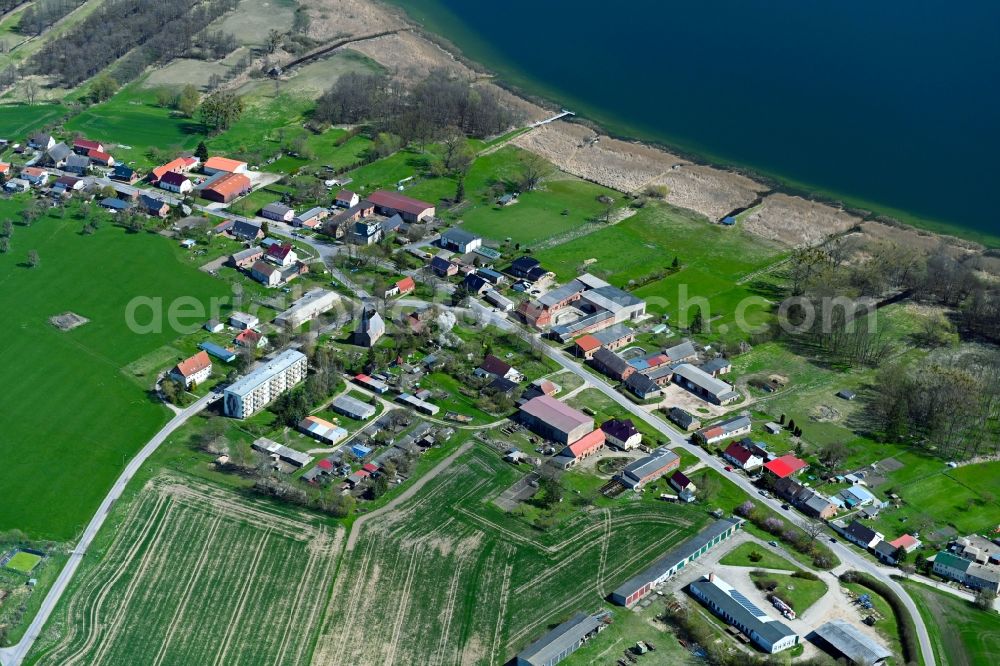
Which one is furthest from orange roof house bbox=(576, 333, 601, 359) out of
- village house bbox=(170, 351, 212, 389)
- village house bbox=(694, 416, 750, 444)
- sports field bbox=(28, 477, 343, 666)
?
village house bbox=(170, 351, 212, 389)

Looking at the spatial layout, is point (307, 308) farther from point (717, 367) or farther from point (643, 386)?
point (717, 367)

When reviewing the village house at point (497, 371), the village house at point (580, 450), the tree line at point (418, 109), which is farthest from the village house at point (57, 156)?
the village house at point (580, 450)

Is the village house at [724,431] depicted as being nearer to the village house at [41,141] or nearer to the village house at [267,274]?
the village house at [267,274]

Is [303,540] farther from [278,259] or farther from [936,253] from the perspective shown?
[936,253]

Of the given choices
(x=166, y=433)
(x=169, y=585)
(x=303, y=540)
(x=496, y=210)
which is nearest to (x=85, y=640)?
(x=169, y=585)

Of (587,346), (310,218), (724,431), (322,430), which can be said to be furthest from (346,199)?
(724,431)

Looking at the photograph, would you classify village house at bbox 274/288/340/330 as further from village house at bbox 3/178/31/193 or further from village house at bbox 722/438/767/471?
village house at bbox 3/178/31/193
